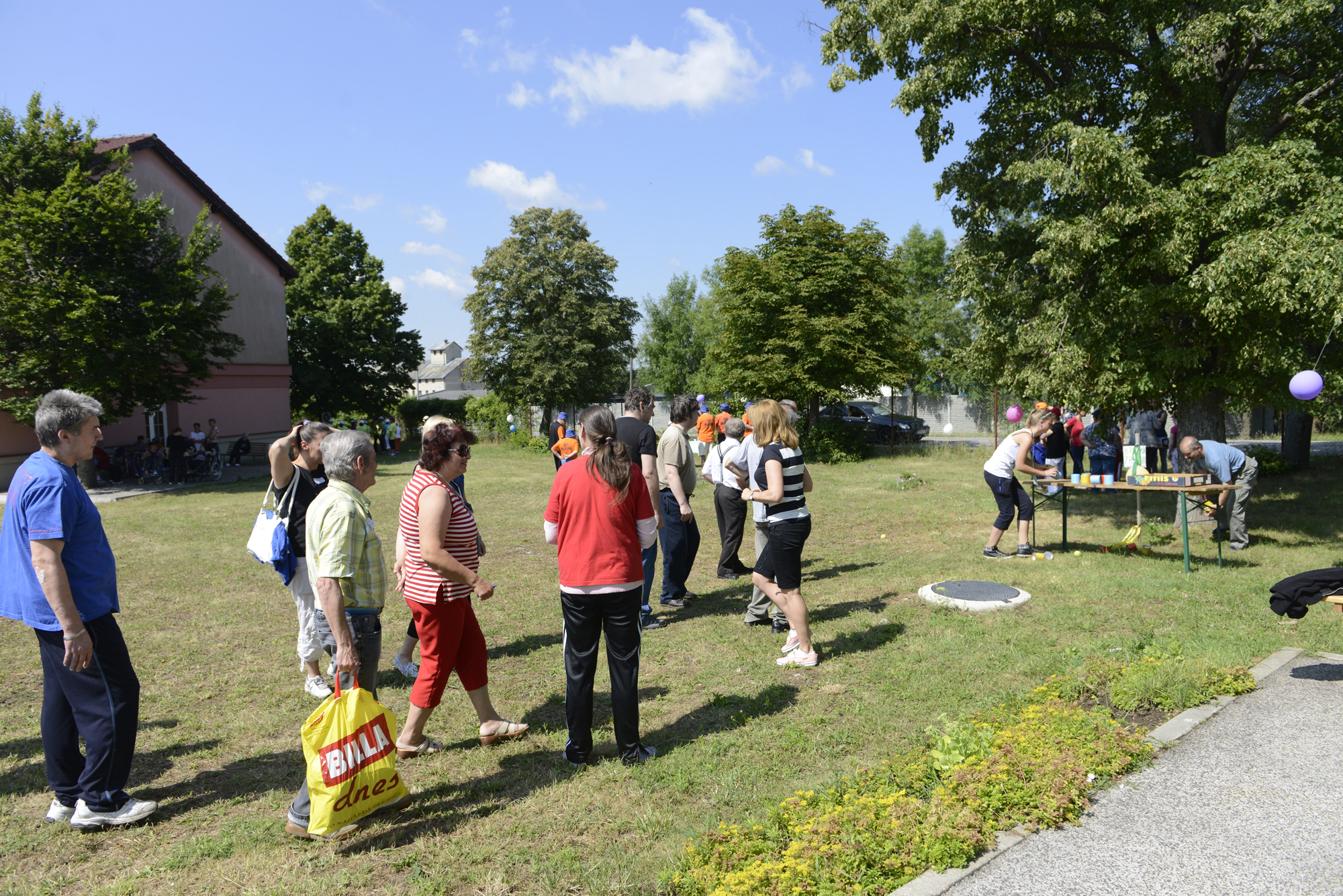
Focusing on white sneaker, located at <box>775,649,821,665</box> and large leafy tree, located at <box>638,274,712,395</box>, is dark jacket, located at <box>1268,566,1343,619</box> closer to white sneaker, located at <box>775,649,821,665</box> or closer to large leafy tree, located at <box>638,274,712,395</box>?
white sneaker, located at <box>775,649,821,665</box>

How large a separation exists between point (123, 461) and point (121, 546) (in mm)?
12218

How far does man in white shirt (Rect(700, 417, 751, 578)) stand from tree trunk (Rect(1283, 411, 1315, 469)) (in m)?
15.5

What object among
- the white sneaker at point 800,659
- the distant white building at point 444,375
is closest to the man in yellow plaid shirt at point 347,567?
the white sneaker at point 800,659

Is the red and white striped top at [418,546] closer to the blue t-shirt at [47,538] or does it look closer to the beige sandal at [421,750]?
the beige sandal at [421,750]

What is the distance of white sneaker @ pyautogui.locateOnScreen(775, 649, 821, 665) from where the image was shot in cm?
588

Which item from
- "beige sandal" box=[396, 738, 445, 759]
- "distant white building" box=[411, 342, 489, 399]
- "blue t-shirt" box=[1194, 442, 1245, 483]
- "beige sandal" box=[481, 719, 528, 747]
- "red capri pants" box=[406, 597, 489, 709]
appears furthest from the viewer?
"distant white building" box=[411, 342, 489, 399]

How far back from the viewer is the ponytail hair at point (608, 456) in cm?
416

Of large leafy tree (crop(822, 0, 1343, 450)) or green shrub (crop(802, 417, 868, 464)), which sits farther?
green shrub (crop(802, 417, 868, 464))

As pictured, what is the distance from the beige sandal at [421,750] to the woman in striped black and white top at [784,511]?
250cm

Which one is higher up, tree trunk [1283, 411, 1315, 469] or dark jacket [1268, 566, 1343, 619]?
tree trunk [1283, 411, 1315, 469]

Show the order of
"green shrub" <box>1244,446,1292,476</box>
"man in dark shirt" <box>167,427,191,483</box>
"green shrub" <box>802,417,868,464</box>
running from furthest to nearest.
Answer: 1. "green shrub" <box>802,417,868,464</box>
2. "man in dark shirt" <box>167,427,191,483</box>
3. "green shrub" <box>1244,446,1292,476</box>

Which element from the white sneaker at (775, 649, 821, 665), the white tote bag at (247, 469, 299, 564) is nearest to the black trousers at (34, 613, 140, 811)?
the white tote bag at (247, 469, 299, 564)

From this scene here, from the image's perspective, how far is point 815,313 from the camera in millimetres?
24812

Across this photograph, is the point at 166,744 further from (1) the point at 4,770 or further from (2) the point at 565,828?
(2) the point at 565,828
